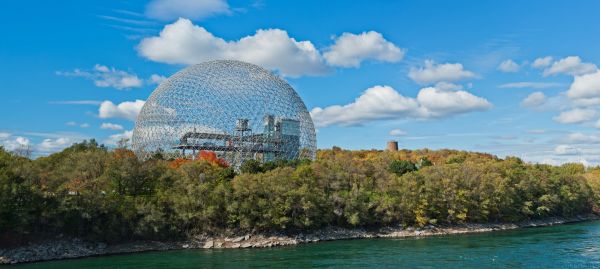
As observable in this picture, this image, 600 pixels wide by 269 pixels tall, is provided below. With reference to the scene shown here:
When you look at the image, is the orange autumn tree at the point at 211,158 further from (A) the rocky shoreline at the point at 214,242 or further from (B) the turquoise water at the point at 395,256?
(B) the turquoise water at the point at 395,256

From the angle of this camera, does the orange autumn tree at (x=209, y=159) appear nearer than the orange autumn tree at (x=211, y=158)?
Yes

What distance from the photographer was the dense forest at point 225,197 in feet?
114

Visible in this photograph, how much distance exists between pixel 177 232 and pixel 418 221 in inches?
786

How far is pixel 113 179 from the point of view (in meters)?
39.6

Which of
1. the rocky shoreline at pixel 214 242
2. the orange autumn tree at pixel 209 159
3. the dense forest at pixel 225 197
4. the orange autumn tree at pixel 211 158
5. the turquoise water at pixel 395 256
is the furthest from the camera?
Result: the orange autumn tree at pixel 211 158

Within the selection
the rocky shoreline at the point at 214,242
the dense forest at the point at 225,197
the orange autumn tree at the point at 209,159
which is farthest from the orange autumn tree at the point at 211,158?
the rocky shoreline at the point at 214,242

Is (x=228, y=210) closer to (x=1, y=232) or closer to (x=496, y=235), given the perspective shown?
(x=1, y=232)

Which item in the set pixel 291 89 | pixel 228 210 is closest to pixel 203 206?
pixel 228 210

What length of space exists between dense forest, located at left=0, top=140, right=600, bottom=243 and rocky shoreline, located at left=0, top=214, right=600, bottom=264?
818mm

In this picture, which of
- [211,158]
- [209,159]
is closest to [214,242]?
[209,159]

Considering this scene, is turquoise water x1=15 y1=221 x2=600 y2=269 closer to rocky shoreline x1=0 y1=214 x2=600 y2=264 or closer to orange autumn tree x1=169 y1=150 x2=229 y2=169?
rocky shoreline x1=0 y1=214 x2=600 y2=264

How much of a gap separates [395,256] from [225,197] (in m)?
14.4

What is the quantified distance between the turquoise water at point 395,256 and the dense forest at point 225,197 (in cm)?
374

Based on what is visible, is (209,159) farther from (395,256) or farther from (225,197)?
(395,256)
